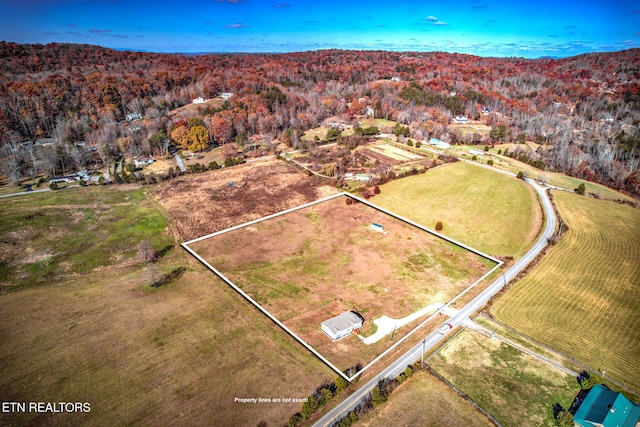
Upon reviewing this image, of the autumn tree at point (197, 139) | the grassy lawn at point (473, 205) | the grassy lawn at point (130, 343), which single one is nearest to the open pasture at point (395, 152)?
the grassy lawn at point (473, 205)

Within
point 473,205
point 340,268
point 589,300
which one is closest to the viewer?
point 589,300

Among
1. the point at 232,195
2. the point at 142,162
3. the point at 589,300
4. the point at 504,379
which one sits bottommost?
the point at 504,379

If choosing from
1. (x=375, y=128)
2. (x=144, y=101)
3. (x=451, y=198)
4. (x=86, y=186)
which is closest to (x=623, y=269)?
(x=451, y=198)

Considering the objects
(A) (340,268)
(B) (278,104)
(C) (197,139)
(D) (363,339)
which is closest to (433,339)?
(D) (363,339)

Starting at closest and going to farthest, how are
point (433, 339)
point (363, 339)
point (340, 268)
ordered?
point (433, 339), point (363, 339), point (340, 268)

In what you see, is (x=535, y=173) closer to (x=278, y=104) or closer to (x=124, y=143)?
(x=278, y=104)
